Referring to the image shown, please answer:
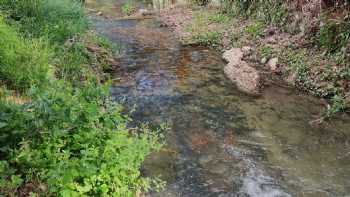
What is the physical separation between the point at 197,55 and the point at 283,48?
6.82ft

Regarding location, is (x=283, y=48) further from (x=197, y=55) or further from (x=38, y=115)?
(x=38, y=115)

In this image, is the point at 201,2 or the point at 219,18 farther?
the point at 201,2

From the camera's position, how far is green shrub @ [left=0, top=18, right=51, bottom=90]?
4434 millimetres

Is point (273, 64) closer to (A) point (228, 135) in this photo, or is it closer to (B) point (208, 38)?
(B) point (208, 38)

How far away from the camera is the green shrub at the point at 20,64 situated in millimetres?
4434

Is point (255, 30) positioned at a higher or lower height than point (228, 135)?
higher

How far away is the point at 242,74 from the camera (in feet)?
26.1

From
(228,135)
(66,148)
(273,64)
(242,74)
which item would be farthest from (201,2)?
(66,148)

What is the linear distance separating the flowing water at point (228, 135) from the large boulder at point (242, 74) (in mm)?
167

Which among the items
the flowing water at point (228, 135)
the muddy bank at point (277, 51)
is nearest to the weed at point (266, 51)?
the muddy bank at point (277, 51)

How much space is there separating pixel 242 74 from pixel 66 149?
5480mm

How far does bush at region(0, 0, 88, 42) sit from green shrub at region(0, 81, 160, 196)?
138 inches

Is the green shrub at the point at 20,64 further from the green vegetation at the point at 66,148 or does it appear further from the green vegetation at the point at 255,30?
the green vegetation at the point at 255,30

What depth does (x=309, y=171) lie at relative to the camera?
16.1ft
